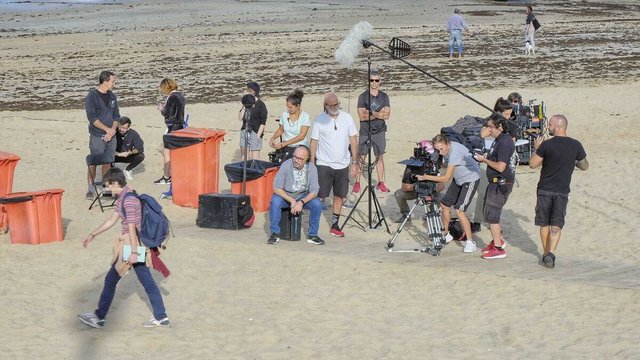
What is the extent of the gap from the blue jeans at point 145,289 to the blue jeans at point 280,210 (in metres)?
2.90

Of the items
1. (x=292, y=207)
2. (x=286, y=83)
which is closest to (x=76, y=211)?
(x=292, y=207)

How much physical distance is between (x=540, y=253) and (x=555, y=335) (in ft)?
8.94

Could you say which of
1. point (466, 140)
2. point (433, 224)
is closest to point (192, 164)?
point (466, 140)

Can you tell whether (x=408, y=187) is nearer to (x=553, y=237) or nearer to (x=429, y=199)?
(x=429, y=199)

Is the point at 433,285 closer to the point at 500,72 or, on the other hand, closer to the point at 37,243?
the point at 37,243

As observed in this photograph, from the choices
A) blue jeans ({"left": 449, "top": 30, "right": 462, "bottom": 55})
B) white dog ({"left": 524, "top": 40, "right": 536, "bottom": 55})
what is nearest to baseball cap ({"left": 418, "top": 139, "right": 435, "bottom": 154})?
blue jeans ({"left": 449, "top": 30, "right": 462, "bottom": 55})

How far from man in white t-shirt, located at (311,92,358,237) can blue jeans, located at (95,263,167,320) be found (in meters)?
3.71

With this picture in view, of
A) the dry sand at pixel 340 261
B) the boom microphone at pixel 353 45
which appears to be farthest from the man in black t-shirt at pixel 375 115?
the boom microphone at pixel 353 45

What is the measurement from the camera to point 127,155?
1591 centimetres

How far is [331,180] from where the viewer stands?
13.2m

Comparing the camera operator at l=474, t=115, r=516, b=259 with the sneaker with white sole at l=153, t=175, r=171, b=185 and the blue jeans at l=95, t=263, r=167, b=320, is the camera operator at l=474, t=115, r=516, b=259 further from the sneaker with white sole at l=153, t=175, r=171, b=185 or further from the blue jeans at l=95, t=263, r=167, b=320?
the sneaker with white sole at l=153, t=175, r=171, b=185

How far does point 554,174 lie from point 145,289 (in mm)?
4240

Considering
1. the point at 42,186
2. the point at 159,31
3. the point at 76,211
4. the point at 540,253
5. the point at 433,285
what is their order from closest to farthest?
the point at 433,285 < the point at 540,253 < the point at 76,211 < the point at 42,186 < the point at 159,31

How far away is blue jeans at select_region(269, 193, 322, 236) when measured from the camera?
1252 centimetres
